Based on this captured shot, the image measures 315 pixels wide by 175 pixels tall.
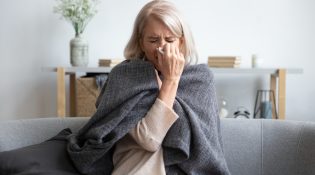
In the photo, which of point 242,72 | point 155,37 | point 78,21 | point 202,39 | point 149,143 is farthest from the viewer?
point 202,39

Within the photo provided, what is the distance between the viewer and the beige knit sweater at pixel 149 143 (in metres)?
1.26

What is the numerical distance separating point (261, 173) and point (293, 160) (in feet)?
0.39

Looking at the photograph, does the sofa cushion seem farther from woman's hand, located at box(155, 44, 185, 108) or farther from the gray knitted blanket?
woman's hand, located at box(155, 44, 185, 108)

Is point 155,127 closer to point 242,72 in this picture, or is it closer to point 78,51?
point 242,72

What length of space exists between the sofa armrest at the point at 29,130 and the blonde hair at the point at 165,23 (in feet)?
1.08

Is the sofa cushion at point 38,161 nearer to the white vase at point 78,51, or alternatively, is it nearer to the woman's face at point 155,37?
the woman's face at point 155,37

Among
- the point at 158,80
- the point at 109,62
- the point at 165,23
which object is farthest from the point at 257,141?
the point at 109,62

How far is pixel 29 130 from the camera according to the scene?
1.49m

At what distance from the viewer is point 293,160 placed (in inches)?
58.3

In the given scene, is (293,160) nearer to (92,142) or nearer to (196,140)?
(196,140)

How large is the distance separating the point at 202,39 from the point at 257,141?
1.46m

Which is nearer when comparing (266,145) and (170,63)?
(170,63)

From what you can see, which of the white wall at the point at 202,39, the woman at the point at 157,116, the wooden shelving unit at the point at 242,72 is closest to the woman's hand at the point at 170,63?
the woman at the point at 157,116

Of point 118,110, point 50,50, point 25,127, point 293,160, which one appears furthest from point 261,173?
point 50,50
